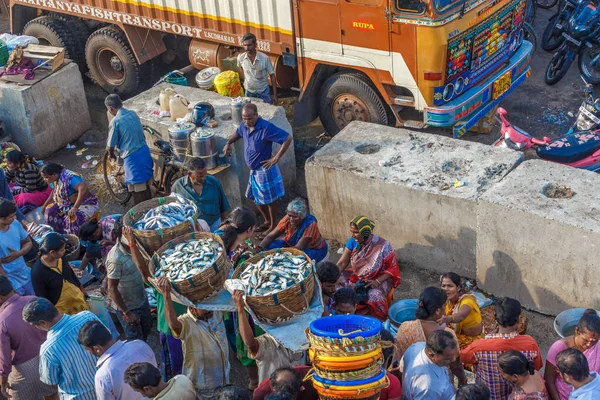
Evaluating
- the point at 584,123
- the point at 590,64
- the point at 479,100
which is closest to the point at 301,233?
the point at 479,100

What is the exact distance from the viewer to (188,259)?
17.1ft

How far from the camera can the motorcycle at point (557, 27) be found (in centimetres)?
1054

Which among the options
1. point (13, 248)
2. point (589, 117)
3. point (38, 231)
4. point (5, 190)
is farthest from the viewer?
point (589, 117)

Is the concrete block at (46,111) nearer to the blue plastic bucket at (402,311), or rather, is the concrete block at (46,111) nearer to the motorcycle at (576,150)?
the blue plastic bucket at (402,311)

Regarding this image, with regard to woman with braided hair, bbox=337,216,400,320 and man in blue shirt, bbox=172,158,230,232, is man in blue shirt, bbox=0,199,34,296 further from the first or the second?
woman with braided hair, bbox=337,216,400,320

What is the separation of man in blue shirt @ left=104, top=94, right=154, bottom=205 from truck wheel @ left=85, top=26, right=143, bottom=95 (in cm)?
348

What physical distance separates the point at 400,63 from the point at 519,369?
466 centimetres

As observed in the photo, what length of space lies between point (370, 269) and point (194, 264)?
1.59 meters

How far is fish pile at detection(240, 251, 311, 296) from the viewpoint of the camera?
485cm

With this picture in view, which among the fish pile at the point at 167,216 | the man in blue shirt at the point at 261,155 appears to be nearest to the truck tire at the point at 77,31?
the man in blue shirt at the point at 261,155

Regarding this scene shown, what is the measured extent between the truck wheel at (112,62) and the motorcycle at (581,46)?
6.11 meters

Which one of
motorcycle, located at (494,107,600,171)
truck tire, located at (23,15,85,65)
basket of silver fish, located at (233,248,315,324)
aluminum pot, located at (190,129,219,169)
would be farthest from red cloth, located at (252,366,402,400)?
truck tire, located at (23,15,85,65)

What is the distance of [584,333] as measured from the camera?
4430 mm

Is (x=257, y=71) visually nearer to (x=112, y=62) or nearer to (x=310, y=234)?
(x=310, y=234)
